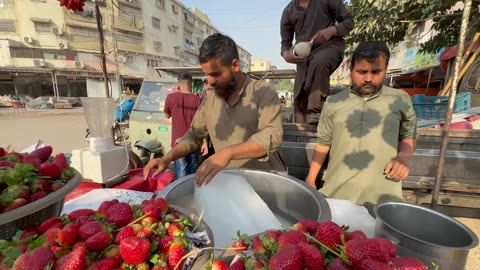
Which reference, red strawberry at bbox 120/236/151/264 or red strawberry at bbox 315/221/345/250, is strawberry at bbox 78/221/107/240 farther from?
red strawberry at bbox 315/221/345/250

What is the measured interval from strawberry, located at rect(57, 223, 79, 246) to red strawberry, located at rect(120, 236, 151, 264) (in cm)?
22

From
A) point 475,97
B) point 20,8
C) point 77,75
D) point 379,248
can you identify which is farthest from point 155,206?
point 20,8

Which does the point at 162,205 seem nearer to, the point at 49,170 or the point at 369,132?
the point at 49,170

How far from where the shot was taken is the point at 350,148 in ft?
6.55

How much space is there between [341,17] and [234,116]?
1.84 m

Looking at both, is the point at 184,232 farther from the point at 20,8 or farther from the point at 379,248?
the point at 20,8

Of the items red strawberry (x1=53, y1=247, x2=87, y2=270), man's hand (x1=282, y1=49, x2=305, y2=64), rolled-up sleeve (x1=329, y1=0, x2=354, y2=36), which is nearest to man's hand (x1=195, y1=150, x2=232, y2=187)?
red strawberry (x1=53, y1=247, x2=87, y2=270)

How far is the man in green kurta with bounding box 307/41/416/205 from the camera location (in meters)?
1.85

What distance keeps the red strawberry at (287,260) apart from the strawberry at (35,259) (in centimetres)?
66

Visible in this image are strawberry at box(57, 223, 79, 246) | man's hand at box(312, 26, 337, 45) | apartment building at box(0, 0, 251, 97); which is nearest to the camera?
strawberry at box(57, 223, 79, 246)

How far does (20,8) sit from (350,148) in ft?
126

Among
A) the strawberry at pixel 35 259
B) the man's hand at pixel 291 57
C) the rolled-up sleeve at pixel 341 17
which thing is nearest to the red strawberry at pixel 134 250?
the strawberry at pixel 35 259

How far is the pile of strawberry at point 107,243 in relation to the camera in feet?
2.45

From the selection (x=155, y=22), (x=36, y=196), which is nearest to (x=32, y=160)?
(x=36, y=196)
